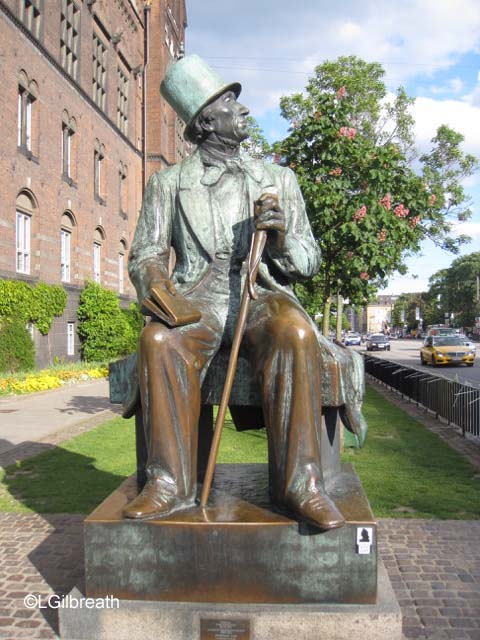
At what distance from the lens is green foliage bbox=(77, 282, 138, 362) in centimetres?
2491

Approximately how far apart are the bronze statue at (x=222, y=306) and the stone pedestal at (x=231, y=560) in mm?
126

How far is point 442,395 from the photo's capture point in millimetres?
11320

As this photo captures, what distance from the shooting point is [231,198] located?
381cm

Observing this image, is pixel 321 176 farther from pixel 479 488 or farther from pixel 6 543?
pixel 6 543

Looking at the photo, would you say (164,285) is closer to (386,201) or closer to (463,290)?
(386,201)

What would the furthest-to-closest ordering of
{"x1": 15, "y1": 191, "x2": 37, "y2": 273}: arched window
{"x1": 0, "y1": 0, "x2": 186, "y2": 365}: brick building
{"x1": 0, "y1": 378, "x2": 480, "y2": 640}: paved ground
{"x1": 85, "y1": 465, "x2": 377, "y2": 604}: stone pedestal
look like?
{"x1": 15, "y1": 191, "x2": 37, "y2": 273}: arched window
{"x1": 0, "y1": 0, "x2": 186, "y2": 365}: brick building
{"x1": 0, "y1": 378, "x2": 480, "y2": 640}: paved ground
{"x1": 85, "y1": 465, "x2": 377, "y2": 604}: stone pedestal

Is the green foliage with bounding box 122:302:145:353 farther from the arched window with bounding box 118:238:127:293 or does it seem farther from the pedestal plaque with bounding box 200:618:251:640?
the pedestal plaque with bounding box 200:618:251:640

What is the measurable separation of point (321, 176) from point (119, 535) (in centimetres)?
698

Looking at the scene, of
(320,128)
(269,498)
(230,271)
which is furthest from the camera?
(320,128)

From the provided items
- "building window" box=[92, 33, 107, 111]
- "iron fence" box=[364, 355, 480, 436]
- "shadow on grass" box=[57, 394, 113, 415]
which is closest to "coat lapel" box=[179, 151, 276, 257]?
"iron fence" box=[364, 355, 480, 436]

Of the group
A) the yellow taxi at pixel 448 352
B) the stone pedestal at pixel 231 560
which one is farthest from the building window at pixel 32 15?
the stone pedestal at pixel 231 560

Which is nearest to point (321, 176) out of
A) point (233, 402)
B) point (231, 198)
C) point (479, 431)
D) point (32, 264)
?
point (479, 431)

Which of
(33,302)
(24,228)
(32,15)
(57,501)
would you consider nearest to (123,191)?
(32,15)

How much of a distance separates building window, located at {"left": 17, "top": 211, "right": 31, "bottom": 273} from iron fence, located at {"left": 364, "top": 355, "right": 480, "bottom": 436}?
12221 millimetres
